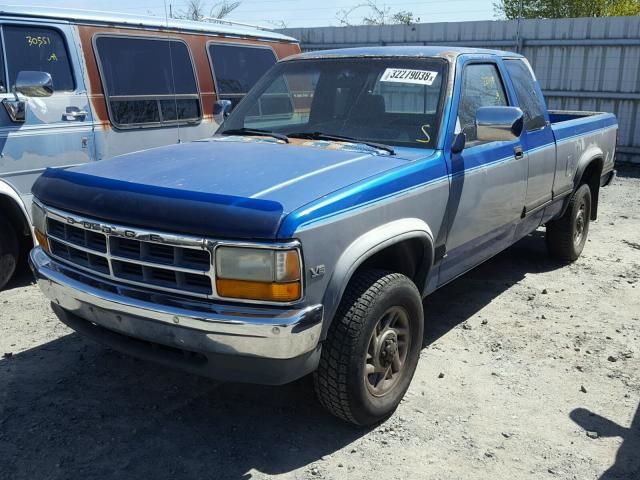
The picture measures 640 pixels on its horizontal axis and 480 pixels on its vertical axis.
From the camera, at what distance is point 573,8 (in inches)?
1062

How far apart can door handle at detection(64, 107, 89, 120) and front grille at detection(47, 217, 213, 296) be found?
2521 mm

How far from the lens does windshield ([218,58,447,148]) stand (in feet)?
12.8

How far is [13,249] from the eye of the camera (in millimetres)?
5277

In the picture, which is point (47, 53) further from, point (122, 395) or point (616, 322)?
point (616, 322)

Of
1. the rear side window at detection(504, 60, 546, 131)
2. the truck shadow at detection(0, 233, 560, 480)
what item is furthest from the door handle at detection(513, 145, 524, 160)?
the truck shadow at detection(0, 233, 560, 480)

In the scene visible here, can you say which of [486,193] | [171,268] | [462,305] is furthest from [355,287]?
[462,305]

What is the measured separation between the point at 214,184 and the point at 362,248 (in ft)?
2.48

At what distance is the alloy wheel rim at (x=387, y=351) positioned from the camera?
3260 millimetres

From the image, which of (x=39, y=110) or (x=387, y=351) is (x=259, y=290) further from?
(x=39, y=110)

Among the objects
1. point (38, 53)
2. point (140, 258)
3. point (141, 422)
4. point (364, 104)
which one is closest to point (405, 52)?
point (364, 104)

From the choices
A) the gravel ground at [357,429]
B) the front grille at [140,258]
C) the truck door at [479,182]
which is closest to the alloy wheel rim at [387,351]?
the gravel ground at [357,429]

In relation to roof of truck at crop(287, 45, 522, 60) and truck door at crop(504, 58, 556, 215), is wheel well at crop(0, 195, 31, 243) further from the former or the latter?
truck door at crop(504, 58, 556, 215)

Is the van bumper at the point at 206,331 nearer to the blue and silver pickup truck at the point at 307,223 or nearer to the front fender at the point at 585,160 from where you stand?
the blue and silver pickup truck at the point at 307,223

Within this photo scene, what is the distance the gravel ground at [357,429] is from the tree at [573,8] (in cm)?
2319
